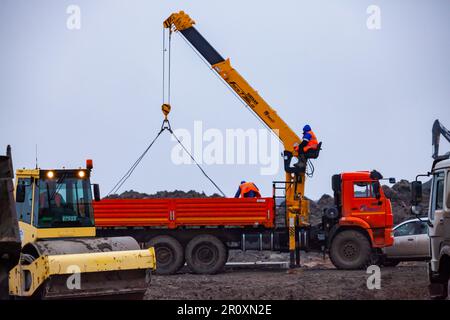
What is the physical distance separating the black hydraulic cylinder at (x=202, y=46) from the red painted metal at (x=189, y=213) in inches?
215

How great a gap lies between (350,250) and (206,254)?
14.8 ft

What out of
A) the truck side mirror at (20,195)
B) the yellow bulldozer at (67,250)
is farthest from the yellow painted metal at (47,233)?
the truck side mirror at (20,195)

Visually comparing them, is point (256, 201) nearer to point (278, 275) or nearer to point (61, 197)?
point (278, 275)

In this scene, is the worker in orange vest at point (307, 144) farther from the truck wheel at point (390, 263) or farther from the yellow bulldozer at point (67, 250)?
the yellow bulldozer at point (67, 250)

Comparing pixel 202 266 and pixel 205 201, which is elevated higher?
pixel 205 201

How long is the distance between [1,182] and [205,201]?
16.6 meters

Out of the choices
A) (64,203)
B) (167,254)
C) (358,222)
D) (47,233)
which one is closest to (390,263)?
(358,222)

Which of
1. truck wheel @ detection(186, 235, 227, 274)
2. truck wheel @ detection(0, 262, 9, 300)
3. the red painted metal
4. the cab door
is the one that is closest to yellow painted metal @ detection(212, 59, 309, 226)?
the red painted metal

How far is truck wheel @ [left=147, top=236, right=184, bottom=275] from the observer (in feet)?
94.9

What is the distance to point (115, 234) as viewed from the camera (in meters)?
29.3

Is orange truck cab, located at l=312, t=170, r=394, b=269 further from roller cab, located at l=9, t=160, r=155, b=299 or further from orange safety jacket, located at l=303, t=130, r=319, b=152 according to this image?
roller cab, located at l=9, t=160, r=155, b=299

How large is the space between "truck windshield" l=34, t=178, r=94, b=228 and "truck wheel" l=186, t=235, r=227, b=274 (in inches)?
367
